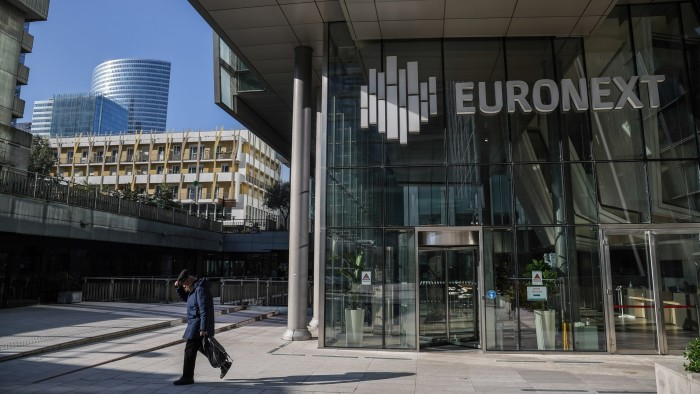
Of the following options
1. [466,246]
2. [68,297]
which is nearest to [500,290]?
[466,246]

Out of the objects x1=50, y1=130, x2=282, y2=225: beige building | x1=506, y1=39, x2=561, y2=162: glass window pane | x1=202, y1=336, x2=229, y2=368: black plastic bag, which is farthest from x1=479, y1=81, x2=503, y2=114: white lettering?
x1=50, y1=130, x2=282, y2=225: beige building

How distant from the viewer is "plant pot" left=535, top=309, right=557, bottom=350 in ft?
37.0

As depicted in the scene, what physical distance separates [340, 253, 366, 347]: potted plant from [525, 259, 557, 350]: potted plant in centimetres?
392

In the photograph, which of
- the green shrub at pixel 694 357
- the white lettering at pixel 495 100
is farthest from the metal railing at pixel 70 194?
the green shrub at pixel 694 357

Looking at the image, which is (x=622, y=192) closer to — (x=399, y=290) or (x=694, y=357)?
(x=399, y=290)

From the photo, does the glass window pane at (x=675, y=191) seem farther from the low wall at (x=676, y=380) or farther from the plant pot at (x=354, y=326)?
the plant pot at (x=354, y=326)

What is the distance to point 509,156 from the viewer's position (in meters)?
12.0

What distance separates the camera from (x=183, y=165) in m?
81.1

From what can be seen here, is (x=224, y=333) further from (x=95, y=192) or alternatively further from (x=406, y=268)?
(x=95, y=192)

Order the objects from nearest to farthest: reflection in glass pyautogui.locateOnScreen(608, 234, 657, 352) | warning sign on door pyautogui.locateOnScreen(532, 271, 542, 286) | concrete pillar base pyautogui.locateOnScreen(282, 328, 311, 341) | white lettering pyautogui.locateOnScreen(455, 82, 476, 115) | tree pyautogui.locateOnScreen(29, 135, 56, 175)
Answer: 1. reflection in glass pyautogui.locateOnScreen(608, 234, 657, 352)
2. warning sign on door pyautogui.locateOnScreen(532, 271, 542, 286)
3. white lettering pyautogui.locateOnScreen(455, 82, 476, 115)
4. concrete pillar base pyautogui.locateOnScreen(282, 328, 311, 341)
5. tree pyautogui.locateOnScreen(29, 135, 56, 175)

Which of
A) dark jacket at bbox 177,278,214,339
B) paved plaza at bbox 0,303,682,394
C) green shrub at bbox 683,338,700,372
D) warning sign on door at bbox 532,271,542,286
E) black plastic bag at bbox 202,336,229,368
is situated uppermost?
warning sign on door at bbox 532,271,542,286

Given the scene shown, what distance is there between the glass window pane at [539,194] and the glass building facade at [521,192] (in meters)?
0.03

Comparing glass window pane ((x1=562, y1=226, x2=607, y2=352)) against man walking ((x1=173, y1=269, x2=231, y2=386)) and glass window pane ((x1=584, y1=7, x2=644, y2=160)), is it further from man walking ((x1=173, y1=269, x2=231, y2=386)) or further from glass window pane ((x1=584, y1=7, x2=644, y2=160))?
man walking ((x1=173, y1=269, x2=231, y2=386))

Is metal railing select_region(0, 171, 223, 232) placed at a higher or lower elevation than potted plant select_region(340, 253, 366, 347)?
higher
